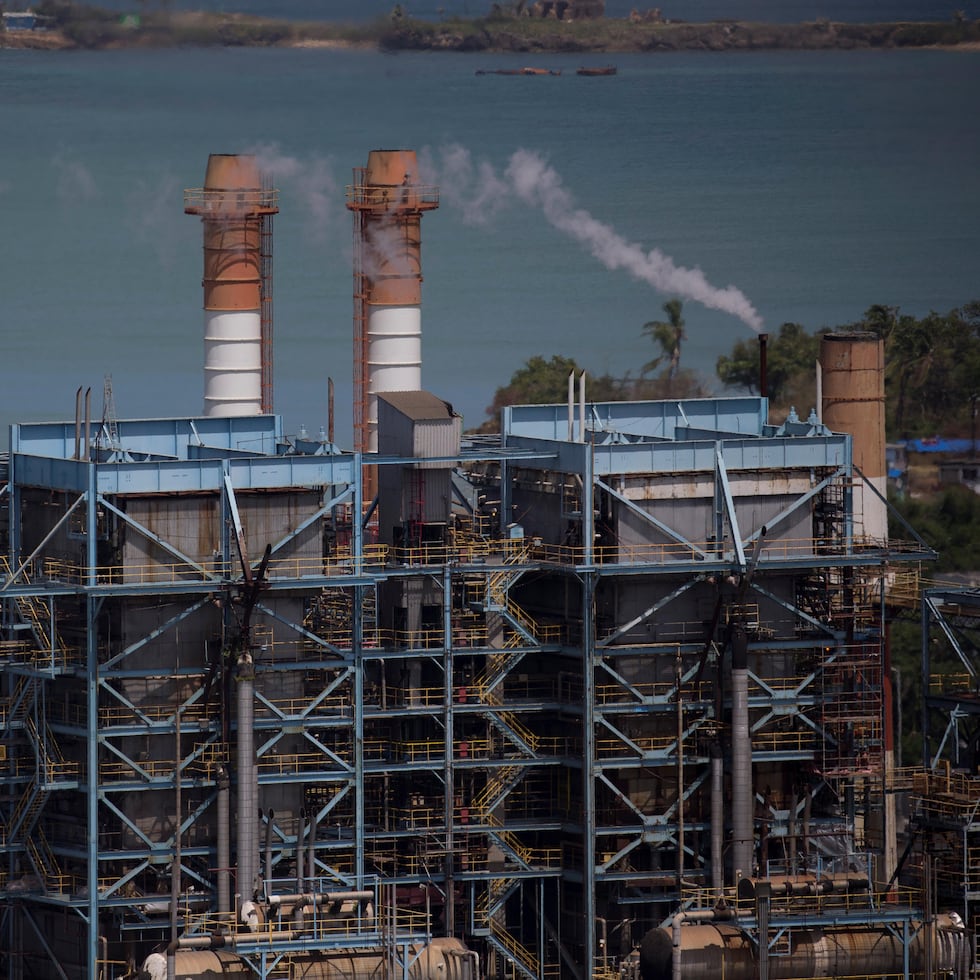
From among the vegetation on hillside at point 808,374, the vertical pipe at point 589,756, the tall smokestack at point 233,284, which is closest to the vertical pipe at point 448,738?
the vertical pipe at point 589,756

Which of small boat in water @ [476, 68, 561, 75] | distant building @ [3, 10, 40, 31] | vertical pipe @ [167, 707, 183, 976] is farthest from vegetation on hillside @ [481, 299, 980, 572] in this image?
vertical pipe @ [167, 707, 183, 976]

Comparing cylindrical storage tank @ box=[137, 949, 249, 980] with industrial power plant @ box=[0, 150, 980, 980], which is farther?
industrial power plant @ box=[0, 150, 980, 980]

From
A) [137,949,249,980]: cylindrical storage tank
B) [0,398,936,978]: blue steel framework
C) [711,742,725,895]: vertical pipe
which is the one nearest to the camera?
[137,949,249,980]: cylindrical storage tank

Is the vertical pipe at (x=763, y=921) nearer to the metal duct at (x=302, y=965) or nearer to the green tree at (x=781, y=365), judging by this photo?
the metal duct at (x=302, y=965)

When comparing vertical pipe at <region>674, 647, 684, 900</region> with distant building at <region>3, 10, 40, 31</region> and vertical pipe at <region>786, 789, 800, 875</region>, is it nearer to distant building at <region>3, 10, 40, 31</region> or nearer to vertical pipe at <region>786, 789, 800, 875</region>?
vertical pipe at <region>786, 789, 800, 875</region>

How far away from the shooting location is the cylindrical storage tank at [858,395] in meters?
95.2

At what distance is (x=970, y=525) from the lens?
13625 cm

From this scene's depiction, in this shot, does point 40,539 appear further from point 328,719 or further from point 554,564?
point 554,564

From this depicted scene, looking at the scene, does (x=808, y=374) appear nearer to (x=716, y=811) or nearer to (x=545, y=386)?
(x=545, y=386)

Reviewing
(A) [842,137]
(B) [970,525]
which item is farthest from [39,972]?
(A) [842,137]

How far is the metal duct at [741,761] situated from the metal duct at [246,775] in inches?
493

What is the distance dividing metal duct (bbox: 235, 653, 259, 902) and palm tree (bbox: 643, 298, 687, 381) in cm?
9773

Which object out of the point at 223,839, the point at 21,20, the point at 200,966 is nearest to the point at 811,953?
the point at 200,966

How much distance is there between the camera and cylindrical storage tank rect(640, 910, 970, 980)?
66.7 metres
